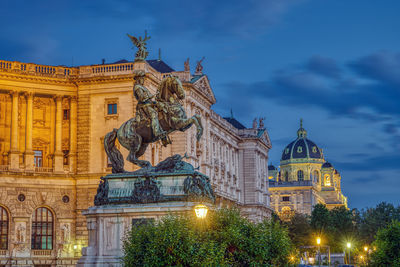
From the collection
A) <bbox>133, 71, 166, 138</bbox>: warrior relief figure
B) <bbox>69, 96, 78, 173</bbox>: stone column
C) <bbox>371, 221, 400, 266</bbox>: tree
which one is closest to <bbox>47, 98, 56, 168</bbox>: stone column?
<bbox>69, 96, 78, 173</bbox>: stone column

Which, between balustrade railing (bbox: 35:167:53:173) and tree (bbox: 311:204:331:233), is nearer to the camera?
balustrade railing (bbox: 35:167:53:173)

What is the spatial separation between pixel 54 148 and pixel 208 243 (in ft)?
165

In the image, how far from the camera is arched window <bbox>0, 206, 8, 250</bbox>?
209 ft

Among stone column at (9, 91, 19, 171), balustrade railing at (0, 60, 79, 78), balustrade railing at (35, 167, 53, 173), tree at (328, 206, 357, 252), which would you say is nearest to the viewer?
stone column at (9, 91, 19, 171)

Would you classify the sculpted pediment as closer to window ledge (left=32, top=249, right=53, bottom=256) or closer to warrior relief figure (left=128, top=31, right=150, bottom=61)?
window ledge (left=32, top=249, right=53, bottom=256)

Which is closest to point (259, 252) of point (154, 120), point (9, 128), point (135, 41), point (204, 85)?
point (154, 120)

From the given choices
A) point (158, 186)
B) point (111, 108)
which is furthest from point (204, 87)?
point (158, 186)

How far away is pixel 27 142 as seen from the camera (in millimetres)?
67875

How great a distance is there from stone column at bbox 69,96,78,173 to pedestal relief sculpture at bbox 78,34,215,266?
43.5 metres

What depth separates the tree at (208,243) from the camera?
21188 mm

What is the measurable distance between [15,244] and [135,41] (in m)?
40.4

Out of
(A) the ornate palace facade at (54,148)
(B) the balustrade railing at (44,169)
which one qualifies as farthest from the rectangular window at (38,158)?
(B) the balustrade railing at (44,169)

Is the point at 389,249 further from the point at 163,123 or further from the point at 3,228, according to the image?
the point at 3,228

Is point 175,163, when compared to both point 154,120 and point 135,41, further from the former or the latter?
point 135,41
